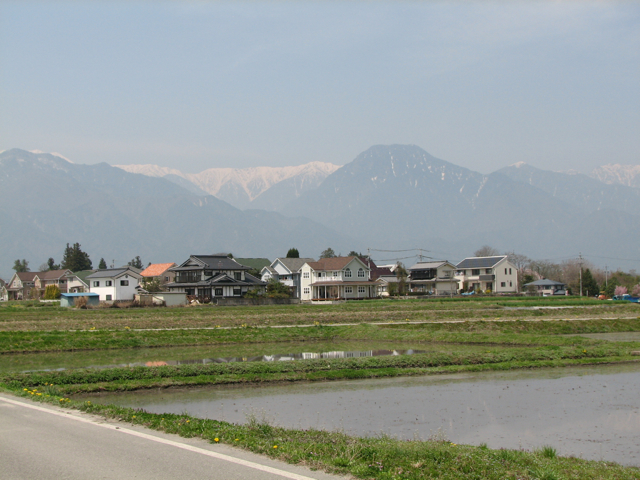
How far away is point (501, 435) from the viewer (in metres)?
13.1

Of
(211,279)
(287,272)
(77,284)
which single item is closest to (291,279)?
(287,272)

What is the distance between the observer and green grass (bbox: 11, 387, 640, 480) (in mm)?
8898

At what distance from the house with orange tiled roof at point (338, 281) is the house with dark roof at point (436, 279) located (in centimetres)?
2009

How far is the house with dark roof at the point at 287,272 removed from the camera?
111750mm

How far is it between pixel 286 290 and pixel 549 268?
364 feet

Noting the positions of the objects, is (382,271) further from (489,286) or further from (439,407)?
(439,407)

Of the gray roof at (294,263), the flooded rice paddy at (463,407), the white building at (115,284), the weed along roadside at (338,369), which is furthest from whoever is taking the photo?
the gray roof at (294,263)

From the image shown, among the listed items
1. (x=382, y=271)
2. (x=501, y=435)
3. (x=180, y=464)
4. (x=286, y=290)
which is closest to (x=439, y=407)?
(x=501, y=435)

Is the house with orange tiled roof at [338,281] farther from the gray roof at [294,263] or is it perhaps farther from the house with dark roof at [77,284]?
the house with dark roof at [77,284]

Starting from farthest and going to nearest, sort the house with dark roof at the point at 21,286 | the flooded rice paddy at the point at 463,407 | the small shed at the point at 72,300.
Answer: the house with dark roof at the point at 21,286, the small shed at the point at 72,300, the flooded rice paddy at the point at 463,407

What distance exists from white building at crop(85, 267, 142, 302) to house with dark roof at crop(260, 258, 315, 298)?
26806 mm

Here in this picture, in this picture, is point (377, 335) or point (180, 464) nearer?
point (180, 464)

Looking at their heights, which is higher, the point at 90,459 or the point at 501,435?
the point at 90,459

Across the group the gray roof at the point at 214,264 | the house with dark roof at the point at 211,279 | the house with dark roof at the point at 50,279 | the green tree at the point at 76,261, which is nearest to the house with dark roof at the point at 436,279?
the house with dark roof at the point at 211,279
